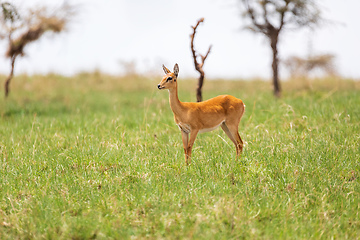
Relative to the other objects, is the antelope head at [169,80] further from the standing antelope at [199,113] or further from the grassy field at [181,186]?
the grassy field at [181,186]

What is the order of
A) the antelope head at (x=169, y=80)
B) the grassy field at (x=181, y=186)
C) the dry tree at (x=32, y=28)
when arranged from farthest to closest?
the dry tree at (x=32, y=28) → the antelope head at (x=169, y=80) → the grassy field at (x=181, y=186)

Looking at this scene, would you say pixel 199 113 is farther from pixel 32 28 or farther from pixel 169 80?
pixel 32 28

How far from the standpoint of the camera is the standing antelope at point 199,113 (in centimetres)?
506

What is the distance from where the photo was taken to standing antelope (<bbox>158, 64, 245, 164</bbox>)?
506 centimetres

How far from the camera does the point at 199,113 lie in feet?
16.9

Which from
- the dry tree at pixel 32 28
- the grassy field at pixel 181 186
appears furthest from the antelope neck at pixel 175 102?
the dry tree at pixel 32 28

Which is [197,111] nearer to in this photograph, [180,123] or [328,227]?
[180,123]

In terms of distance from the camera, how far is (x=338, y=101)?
10.3 m

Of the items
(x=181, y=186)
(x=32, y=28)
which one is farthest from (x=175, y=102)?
(x=32, y=28)

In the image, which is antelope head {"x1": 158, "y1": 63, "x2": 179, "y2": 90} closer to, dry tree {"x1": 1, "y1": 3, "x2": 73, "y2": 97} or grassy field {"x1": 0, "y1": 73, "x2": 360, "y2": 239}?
grassy field {"x1": 0, "y1": 73, "x2": 360, "y2": 239}

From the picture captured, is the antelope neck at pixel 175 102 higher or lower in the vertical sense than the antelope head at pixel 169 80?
lower

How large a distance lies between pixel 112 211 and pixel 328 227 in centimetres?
229

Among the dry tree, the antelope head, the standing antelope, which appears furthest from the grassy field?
the dry tree

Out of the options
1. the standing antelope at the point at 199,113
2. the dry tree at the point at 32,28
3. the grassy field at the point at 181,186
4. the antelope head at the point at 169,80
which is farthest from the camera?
the dry tree at the point at 32,28
